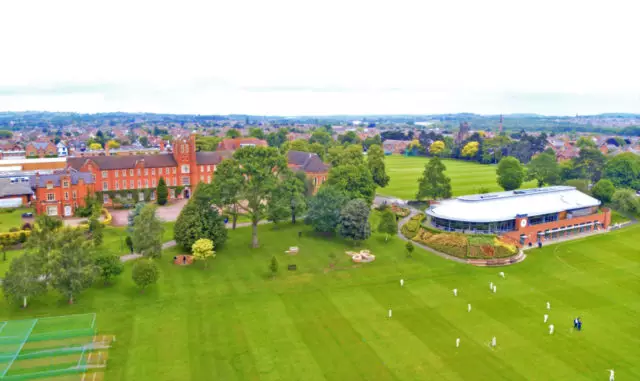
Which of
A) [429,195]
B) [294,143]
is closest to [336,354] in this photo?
[429,195]

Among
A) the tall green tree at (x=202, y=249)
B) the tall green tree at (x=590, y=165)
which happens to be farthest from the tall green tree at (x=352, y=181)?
the tall green tree at (x=590, y=165)

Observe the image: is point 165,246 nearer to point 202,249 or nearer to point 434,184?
point 202,249

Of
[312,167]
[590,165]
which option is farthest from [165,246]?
[590,165]

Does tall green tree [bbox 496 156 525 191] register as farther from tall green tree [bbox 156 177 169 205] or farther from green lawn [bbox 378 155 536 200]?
tall green tree [bbox 156 177 169 205]

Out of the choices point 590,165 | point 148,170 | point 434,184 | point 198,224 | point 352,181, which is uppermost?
point 590,165

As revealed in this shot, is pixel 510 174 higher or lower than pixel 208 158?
lower

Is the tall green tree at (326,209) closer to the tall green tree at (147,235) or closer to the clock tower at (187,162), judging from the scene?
the tall green tree at (147,235)
